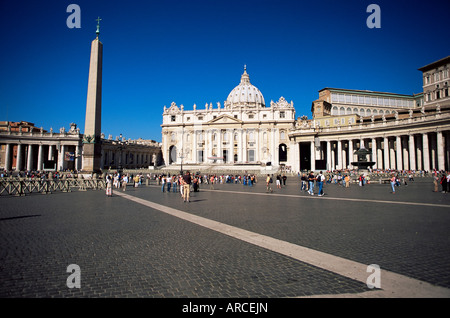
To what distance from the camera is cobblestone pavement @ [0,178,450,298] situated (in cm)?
350

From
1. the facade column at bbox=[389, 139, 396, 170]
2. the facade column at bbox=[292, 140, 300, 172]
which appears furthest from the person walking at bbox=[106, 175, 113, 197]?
the facade column at bbox=[389, 139, 396, 170]

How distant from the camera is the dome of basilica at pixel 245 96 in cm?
9896

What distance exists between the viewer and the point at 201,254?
4.85 m

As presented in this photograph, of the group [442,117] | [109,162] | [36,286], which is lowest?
[36,286]

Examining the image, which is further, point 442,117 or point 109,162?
point 109,162

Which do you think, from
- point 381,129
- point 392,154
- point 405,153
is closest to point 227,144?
point 392,154

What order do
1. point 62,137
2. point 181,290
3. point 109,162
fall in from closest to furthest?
1. point 181,290
2. point 62,137
3. point 109,162

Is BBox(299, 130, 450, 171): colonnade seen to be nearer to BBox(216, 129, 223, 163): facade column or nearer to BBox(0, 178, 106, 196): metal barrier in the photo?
BBox(0, 178, 106, 196): metal barrier

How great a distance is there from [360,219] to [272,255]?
4.60 metres

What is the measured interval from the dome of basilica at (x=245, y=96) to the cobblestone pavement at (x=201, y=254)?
91966 millimetres

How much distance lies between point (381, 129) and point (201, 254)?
44.7 m
